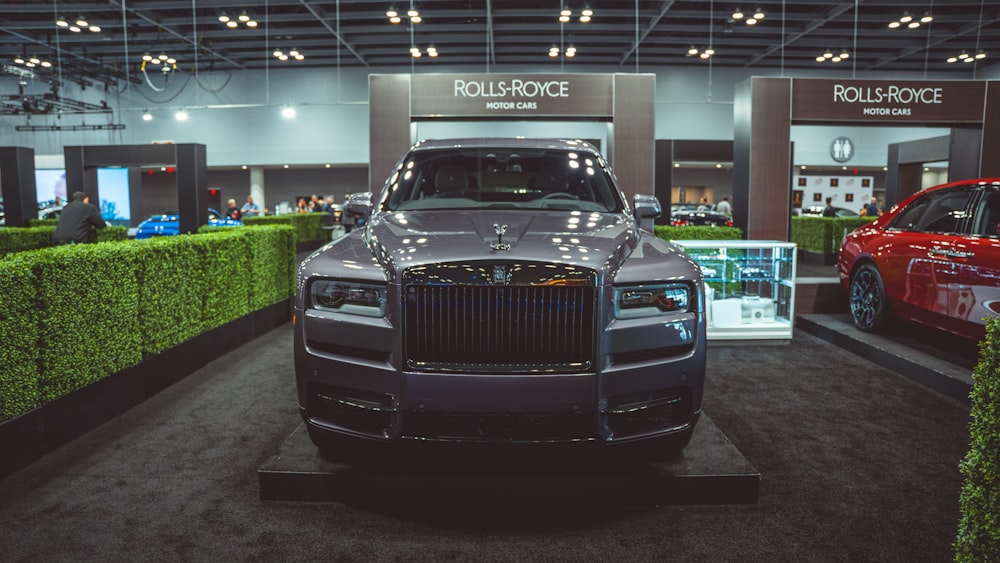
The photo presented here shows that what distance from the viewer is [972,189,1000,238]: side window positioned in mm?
5484

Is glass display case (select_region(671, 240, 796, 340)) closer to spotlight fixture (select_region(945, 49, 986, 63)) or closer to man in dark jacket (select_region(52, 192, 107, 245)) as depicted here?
man in dark jacket (select_region(52, 192, 107, 245))

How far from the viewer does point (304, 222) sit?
2123cm

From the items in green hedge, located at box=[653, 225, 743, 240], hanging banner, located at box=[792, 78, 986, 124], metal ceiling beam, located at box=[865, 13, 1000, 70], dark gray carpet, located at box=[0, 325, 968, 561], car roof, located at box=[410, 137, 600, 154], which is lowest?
dark gray carpet, located at box=[0, 325, 968, 561]

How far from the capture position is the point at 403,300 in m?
2.90

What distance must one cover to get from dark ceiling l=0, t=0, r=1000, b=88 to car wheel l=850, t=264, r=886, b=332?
1476cm

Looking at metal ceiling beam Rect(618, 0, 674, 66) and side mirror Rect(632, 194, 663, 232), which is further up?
metal ceiling beam Rect(618, 0, 674, 66)

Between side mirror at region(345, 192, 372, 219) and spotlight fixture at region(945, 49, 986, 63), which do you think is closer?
side mirror at region(345, 192, 372, 219)

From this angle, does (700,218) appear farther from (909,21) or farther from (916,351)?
(916,351)

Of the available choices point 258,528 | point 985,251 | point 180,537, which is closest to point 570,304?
point 258,528

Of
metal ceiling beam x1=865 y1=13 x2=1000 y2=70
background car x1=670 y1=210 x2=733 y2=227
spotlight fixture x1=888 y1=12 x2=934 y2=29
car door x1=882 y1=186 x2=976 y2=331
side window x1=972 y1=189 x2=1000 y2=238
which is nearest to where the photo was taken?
side window x1=972 y1=189 x2=1000 y2=238

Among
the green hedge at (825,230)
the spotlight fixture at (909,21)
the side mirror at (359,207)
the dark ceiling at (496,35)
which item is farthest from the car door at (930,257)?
the spotlight fixture at (909,21)

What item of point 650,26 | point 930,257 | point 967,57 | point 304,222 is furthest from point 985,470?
point 967,57

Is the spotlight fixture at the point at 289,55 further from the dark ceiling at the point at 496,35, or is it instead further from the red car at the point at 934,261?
the red car at the point at 934,261

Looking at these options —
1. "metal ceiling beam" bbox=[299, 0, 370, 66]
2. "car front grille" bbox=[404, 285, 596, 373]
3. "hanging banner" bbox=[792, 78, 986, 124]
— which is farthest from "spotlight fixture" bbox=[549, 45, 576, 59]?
"car front grille" bbox=[404, 285, 596, 373]
